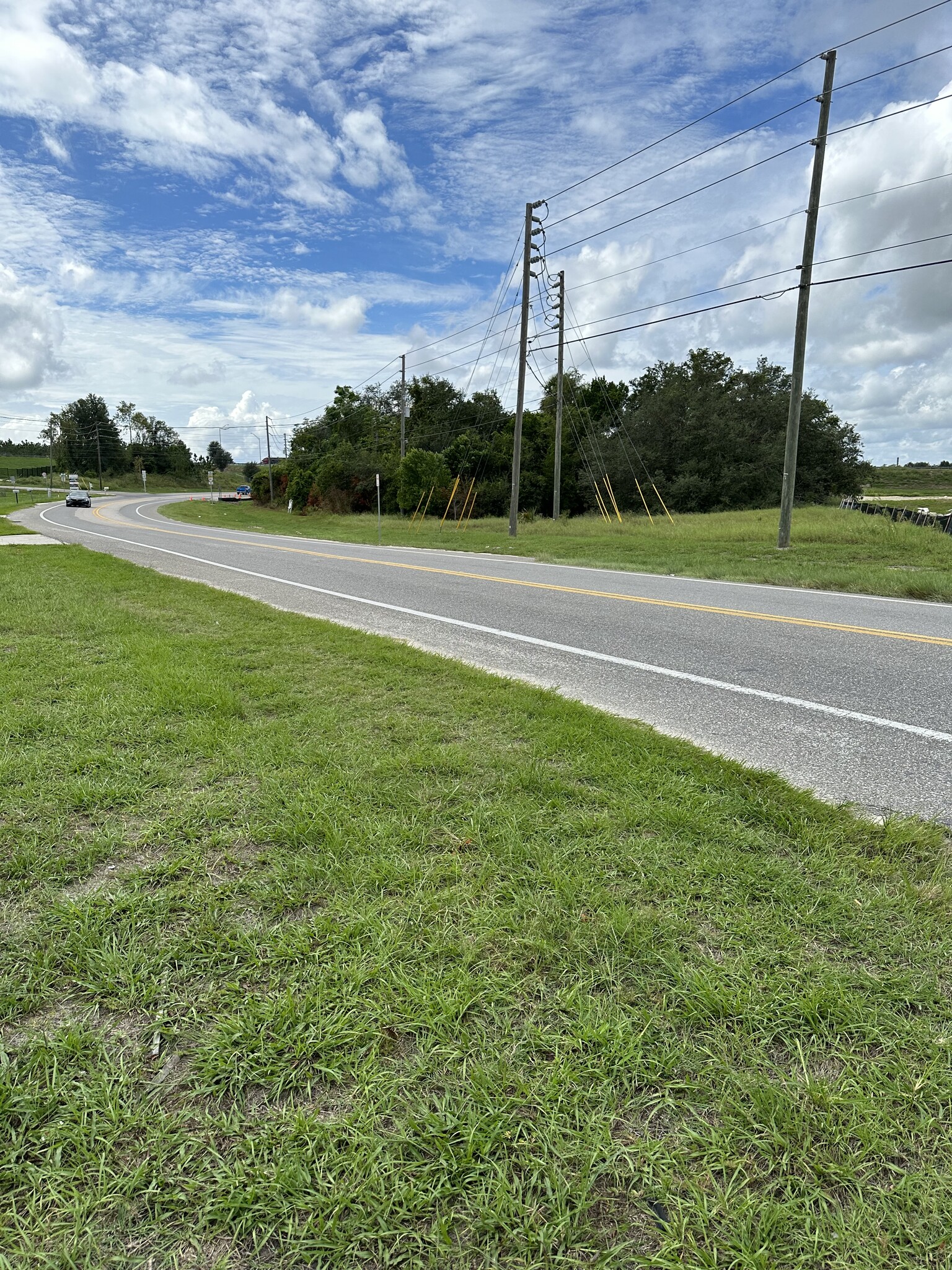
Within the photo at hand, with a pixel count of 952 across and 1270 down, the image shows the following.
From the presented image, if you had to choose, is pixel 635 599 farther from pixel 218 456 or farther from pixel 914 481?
pixel 218 456

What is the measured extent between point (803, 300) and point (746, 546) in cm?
568

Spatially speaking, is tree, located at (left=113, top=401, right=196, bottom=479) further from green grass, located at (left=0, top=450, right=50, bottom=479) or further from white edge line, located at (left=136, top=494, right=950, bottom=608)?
white edge line, located at (left=136, top=494, right=950, bottom=608)

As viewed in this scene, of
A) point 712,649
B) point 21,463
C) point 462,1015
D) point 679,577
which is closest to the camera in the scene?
point 462,1015

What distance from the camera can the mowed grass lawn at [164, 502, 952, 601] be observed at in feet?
37.8

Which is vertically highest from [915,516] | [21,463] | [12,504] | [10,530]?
[21,463]

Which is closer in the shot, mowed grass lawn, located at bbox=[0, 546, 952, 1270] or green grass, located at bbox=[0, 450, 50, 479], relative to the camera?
mowed grass lawn, located at bbox=[0, 546, 952, 1270]

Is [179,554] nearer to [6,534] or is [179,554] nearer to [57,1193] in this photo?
[6,534]

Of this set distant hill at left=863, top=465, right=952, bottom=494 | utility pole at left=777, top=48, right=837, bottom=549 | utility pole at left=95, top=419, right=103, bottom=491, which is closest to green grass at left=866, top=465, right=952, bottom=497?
distant hill at left=863, top=465, right=952, bottom=494

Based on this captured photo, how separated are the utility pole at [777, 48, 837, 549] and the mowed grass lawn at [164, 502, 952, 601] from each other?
1295 mm

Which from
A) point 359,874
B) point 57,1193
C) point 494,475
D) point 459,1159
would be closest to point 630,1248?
point 459,1159

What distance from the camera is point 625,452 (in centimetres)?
4197

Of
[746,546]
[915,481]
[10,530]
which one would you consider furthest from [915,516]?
[915,481]

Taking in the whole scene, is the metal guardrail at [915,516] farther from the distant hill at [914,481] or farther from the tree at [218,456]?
the tree at [218,456]

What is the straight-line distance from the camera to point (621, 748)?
141 inches
